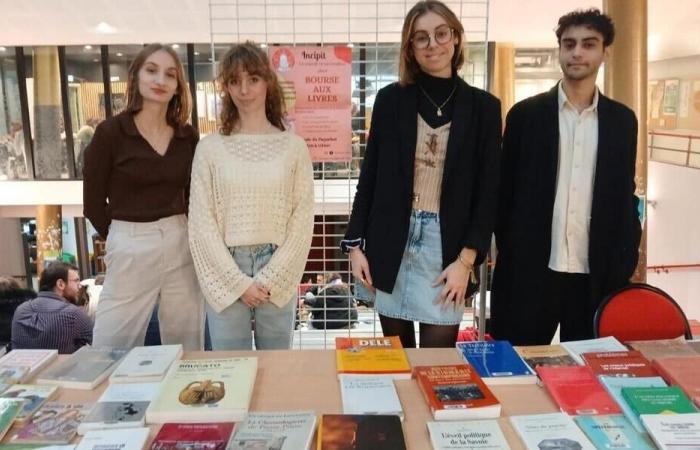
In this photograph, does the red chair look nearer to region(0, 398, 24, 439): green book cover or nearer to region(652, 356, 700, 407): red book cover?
region(652, 356, 700, 407): red book cover

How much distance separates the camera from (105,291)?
1.91 meters

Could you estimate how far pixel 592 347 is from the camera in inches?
57.8

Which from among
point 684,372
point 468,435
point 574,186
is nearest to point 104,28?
point 574,186

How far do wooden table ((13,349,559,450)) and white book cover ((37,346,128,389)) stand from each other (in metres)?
0.02

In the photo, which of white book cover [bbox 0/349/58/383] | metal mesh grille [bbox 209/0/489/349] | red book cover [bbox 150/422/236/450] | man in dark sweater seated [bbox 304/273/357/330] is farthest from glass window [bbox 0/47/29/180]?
red book cover [bbox 150/422/236/450]

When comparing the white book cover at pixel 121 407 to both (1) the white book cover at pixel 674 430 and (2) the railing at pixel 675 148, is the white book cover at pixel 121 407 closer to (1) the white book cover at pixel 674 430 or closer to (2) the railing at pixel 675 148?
(1) the white book cover at pixel 674 430

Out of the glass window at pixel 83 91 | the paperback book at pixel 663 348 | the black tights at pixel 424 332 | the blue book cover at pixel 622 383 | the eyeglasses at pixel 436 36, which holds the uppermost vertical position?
the glass window at pixel 83 91

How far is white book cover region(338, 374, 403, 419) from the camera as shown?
118 cm

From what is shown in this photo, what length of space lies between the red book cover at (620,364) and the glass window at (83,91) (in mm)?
9184

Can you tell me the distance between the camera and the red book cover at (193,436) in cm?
104

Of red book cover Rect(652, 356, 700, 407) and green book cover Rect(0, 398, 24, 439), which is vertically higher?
red book cover Rect(652, 356, 700, 407)

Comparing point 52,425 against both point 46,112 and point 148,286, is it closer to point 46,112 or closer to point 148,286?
point 148,286

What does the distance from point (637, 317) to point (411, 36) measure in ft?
3.81

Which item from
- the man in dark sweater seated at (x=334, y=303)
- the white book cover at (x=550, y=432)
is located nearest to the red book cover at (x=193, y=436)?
the white book cover at (x=550, y=432)
